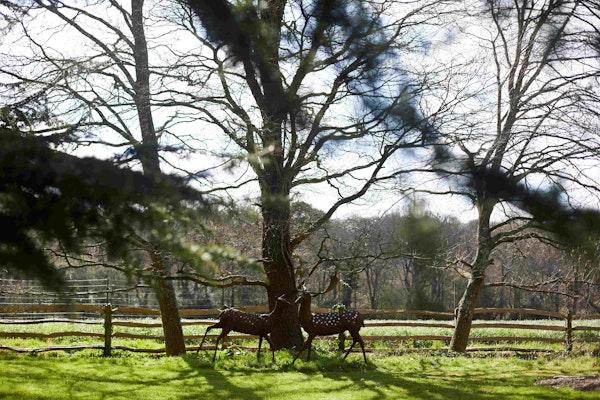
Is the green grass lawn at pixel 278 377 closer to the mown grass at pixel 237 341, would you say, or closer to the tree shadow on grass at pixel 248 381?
the tree shadow on grass at pixel 248 381

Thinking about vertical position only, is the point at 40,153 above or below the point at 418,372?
above

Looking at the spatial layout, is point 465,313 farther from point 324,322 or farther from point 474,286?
point 324,322

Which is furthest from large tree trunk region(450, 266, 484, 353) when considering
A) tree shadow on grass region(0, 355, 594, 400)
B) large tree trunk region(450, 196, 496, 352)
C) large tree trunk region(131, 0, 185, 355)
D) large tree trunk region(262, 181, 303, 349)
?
large tree trunk region(131, 0, 185, 355)

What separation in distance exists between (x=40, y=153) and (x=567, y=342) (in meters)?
11.7

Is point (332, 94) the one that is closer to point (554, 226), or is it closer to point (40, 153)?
point (554, 226)

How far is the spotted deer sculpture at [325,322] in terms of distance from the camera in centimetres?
837

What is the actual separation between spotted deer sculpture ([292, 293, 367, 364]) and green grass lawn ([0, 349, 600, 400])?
378 mm

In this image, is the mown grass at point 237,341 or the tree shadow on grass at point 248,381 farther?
the mown grass at point 237,341

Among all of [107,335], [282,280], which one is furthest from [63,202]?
[107,335]

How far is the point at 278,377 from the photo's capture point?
731 centimetres

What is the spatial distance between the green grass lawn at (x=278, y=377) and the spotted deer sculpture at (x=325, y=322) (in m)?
0.38

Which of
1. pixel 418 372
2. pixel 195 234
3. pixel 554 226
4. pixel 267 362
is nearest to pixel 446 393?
pixel 418 372

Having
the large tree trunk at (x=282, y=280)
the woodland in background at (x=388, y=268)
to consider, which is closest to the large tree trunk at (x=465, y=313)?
the woodland in background at (x=388, y=268)

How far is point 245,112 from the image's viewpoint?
26.1 ft
